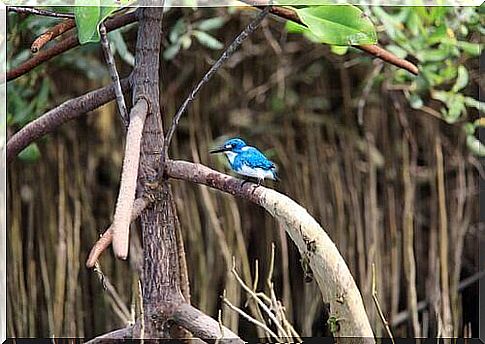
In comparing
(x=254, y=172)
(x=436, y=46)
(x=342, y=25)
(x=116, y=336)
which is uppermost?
(x=436, y=46)

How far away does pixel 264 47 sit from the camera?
47.3 inches

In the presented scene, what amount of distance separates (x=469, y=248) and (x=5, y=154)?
787mm

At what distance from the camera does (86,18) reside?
0.55 m

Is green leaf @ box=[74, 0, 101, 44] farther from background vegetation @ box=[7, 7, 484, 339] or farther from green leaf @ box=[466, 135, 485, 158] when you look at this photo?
green leaf @ box=[466, 135, 485, 158]

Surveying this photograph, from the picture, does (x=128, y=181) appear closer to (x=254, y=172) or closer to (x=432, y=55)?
(x=254, y=172)

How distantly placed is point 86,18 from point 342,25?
192 mm

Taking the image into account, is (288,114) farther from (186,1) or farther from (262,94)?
(186,1)

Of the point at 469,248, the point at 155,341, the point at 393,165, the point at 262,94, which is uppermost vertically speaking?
the point at 262,94

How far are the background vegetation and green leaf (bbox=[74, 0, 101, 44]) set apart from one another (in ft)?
0.63

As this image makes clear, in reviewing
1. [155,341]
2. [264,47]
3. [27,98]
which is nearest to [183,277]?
[155,341]

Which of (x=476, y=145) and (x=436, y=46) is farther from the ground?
(x=436, y=46)

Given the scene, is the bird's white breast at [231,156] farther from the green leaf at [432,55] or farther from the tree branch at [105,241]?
the green leaf at [432,55]

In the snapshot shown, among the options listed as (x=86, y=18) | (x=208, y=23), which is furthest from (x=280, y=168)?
(x=86, y=18)

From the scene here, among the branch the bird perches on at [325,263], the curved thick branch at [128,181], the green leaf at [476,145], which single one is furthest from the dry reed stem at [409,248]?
the curved thick branch at [128,181]
